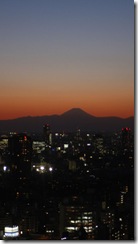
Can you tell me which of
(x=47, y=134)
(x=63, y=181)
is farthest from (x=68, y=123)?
(x=63, y=181)

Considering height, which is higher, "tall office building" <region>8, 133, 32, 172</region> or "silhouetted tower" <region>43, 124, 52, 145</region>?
"silhouetted tower" <region>43, 124, 52, 145</region>

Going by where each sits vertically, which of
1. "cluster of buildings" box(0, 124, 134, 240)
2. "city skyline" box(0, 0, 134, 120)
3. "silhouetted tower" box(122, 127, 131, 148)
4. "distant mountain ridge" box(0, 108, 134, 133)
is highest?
"city skyline" box(0, 0, 134, 120)

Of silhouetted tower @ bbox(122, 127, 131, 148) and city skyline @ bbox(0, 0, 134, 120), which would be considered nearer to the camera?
silhouetted tower @ bbox(122, 127, 131, 148)

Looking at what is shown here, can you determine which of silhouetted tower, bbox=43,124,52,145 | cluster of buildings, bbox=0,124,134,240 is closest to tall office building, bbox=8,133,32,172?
cluster of buildings, bbox=0,124,134,240

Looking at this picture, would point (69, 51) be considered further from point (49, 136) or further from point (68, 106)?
point (49, 136)

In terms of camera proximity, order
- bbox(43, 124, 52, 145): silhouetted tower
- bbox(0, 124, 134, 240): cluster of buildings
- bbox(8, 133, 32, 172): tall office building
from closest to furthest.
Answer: bbox(0, 124, 134, 240): cluster of buildings, bbox(43, 124, 52, 145): silhouetted tower, bbox(8, 133, 32, 172): tall office building

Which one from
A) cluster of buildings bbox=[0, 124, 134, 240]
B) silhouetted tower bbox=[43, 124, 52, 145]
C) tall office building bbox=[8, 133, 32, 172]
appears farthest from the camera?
tall office building bbox=[8, 133, 32, 172]

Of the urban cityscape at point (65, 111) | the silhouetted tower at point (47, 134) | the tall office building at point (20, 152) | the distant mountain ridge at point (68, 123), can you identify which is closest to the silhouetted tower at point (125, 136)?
the urban cityscape at point (65, 111)

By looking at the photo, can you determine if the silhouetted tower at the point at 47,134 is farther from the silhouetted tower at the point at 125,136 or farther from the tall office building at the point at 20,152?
the silhouetted tower at the point at 125,136

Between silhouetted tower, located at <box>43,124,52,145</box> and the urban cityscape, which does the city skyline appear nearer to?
the urban cityscape
